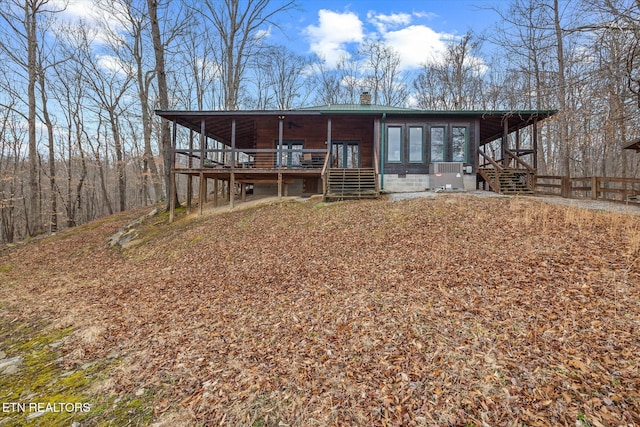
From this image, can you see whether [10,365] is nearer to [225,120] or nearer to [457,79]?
[225,120]

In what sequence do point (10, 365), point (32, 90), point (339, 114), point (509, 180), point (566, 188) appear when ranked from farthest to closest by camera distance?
1. point (32, 90)
2. point (339, 114)
3. point (509, 180)
4. point (566, 188)
5. point (10, 365)

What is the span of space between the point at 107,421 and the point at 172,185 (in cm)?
1232

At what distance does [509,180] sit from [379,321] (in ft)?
39.7

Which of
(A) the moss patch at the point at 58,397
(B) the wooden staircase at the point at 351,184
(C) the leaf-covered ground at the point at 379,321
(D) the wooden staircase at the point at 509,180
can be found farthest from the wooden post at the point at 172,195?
(D) the wooden staircase at the point at 509,180

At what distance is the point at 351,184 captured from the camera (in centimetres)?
1303

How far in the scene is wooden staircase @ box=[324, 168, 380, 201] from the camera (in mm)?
12328

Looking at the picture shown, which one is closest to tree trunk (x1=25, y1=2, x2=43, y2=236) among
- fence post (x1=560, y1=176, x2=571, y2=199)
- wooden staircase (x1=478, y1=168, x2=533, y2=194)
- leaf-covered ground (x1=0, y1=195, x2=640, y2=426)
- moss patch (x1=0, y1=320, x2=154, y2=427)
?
leaf-covered ground (x1=0, y1=195, x2=640, y2=426)

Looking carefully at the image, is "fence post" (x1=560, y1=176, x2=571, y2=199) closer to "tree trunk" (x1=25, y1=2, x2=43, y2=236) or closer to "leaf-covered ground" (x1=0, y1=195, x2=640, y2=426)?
"leaf-covered ground" (x1=0, y1=195, x2=640, y2=426)

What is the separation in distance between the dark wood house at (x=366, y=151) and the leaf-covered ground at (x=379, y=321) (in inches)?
205

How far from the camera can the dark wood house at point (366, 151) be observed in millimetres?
13219

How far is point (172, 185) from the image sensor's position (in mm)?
13828

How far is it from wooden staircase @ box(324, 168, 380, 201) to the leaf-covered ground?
11.7ft

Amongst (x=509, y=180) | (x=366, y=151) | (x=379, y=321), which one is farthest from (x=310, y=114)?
(x=379, y=321)

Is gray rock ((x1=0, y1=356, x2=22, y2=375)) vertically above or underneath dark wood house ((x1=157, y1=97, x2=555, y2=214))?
underneath
